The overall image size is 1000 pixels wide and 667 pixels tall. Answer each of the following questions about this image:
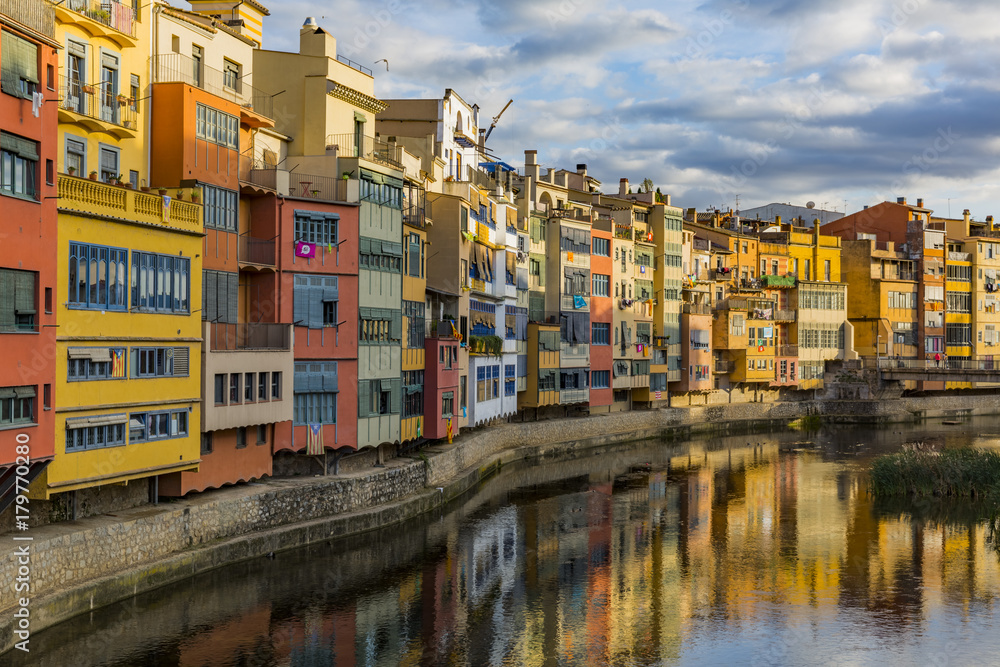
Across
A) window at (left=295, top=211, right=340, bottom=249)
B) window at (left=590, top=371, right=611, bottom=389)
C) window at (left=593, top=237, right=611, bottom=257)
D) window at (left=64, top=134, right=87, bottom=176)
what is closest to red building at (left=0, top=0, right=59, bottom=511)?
window at (left=64, top=134, right=87, bottom=176)

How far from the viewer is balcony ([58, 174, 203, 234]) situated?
27.0m

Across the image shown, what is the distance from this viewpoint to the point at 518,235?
6475cm

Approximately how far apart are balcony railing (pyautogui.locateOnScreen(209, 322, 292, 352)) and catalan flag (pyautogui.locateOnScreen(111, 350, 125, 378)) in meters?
4.29

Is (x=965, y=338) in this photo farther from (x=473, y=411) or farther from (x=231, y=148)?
(x=231, y=148)

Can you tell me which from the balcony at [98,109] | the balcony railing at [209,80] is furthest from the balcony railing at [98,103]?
the balcony railing at [209,80]

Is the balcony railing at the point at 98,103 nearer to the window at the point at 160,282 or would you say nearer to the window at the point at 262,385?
the window at the point at 160,282

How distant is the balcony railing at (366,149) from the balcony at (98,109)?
9662mm

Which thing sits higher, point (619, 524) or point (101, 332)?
point (101, 332)

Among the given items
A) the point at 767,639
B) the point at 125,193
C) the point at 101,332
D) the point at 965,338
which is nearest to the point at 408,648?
the point at 767,639

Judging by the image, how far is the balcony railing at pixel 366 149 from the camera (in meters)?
41.4

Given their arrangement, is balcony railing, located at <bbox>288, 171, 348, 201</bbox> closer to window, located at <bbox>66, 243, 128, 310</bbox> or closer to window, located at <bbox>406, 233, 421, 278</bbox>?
window, located at <bbox>406, 233, 421, 278</bbox>

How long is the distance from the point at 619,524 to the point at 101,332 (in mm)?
23666

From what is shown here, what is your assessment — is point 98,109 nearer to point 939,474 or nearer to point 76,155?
point 76,155

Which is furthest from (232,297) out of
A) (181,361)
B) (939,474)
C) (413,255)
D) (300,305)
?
(939,474)
